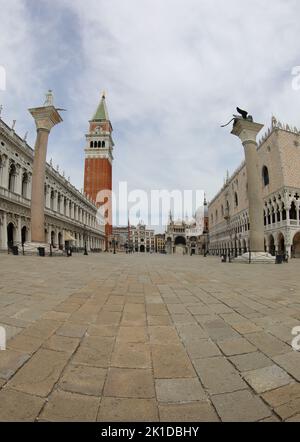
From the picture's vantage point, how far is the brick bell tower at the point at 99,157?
269 feet

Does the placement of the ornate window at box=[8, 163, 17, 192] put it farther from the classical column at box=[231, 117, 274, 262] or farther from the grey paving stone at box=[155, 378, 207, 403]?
the grey paving stone at box=[155, 378, 207, 403]

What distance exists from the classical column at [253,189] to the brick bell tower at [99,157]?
62.6 meters

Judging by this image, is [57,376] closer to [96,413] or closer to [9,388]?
[9,388]

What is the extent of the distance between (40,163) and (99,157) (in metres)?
66.1

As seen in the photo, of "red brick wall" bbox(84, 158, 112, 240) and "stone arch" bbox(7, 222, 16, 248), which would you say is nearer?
"stone arch" bbox(7, 222, 16, 248)

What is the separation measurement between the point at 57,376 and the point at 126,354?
739mm

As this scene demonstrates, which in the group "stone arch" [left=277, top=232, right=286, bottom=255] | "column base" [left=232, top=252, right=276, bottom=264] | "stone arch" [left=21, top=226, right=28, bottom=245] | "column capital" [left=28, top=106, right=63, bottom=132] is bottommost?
"column base" [left=232, top=252, right=276, bottom=264]

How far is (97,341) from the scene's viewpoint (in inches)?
114

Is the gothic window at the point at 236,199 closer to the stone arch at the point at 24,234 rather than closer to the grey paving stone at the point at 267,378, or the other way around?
the stone arch at the point at 24,234

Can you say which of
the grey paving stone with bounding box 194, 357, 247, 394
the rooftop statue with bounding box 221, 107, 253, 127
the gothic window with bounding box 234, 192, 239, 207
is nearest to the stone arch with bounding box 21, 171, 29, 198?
the rooftop statue with bounding box 221, 107, 253, 127

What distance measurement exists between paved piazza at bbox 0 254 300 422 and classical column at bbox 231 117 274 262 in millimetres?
17747

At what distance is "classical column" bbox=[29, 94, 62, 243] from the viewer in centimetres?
2186

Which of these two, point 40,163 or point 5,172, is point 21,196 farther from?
point 40,163
